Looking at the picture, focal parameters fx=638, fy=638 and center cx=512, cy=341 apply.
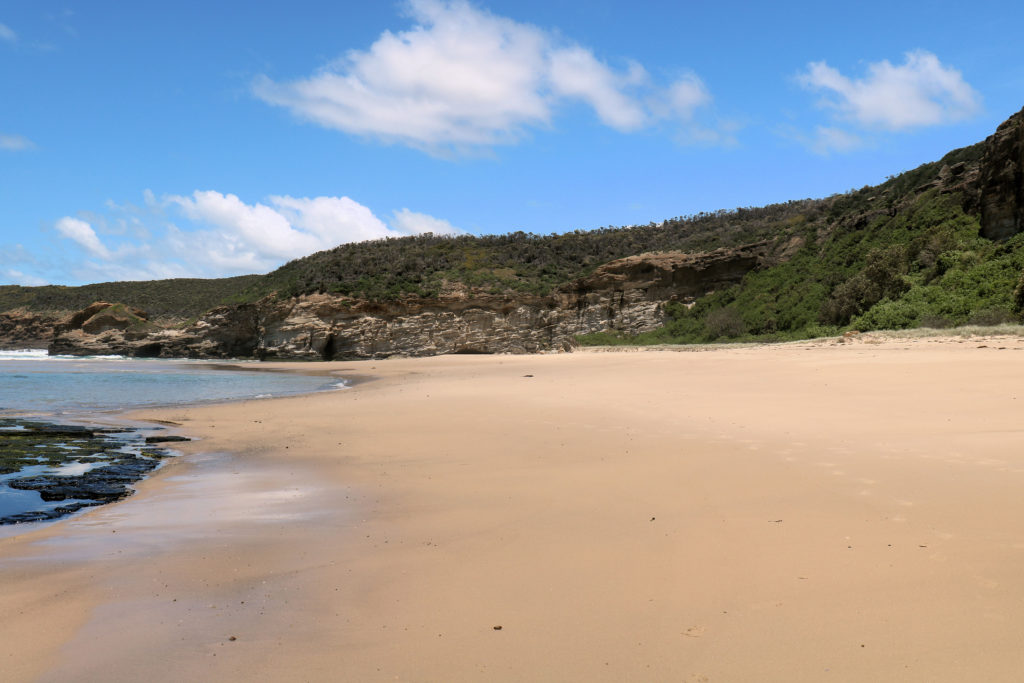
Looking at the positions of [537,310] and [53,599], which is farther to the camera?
[537,310]

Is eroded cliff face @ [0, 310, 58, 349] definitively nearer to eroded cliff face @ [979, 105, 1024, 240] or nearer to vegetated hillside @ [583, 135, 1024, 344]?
vegetated hillside @ [583, 135, 1024, 344]

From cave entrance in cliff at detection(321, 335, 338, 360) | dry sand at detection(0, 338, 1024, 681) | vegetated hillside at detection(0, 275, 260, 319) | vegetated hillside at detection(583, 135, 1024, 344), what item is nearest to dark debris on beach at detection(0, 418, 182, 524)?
dry sand at detection(0, 338, 1024, 681)

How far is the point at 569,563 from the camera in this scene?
3701mm

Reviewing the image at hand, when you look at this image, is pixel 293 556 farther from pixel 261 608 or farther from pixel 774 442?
pixel 774 442

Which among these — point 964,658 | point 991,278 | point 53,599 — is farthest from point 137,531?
point 991,278

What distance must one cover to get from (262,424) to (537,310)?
1340 inches

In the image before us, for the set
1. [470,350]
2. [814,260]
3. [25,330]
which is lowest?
[470,350]

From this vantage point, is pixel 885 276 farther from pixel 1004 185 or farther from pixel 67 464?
pixel 67 464

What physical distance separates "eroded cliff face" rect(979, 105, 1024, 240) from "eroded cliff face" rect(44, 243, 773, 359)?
12991 mm

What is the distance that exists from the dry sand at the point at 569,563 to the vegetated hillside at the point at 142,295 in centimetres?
8192

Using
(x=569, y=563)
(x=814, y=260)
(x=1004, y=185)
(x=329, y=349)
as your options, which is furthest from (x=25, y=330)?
(x=569, y=563)

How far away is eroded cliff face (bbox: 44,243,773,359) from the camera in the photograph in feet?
131

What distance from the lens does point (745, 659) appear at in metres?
2.51

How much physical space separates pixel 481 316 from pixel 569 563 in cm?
4155
